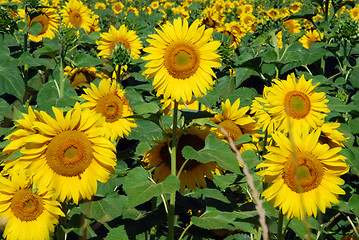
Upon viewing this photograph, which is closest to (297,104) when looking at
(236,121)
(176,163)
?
(236,121)

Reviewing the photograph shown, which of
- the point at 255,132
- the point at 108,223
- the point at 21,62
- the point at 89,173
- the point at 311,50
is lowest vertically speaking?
the point at 108,223

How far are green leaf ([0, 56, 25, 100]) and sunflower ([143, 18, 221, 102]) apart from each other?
5.91 feet

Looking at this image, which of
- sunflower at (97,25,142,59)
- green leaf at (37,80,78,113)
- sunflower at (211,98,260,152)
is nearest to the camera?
sunflower at (211,98,260,152)

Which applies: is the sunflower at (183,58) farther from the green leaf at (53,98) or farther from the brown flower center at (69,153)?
the green leaf at (53,98)

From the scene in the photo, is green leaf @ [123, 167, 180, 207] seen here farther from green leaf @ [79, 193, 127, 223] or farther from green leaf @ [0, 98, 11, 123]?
green leaf @ [0, 98, 11, 123]

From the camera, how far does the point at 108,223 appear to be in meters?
2.56

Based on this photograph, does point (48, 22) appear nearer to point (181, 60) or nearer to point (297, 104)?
point (181, 60)

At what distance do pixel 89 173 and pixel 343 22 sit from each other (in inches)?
114

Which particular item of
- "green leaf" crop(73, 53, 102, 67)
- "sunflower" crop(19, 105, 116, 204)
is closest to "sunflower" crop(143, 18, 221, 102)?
"sunflower" crop(19, 105, 116, 204)

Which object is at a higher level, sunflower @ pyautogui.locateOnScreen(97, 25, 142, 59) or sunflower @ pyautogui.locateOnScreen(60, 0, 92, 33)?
sunflower @ pyautogui.locateOnScreen(60, 0, 92, 33)

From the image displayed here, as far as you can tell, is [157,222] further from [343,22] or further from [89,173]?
[343,22]

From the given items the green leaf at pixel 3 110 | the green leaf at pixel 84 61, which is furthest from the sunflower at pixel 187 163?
the green leaf at pixel 84 61

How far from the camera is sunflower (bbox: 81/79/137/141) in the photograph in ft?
10.5

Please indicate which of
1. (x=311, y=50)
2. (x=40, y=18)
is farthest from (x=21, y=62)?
(x=311, y=50)
